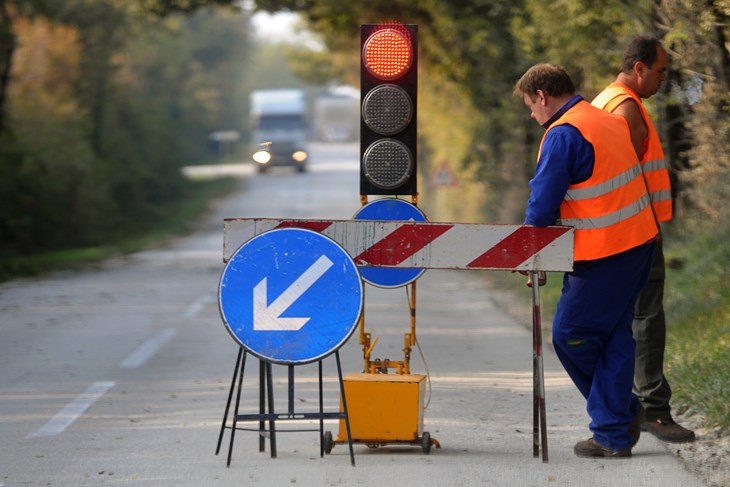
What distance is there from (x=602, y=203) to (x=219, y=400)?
12.3 ft

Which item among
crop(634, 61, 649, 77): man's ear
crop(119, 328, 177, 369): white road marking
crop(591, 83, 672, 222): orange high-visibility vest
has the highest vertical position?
crop(634, 61, 649, 77): man's ear

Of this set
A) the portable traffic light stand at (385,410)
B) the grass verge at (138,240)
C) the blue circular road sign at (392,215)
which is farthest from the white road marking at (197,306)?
the portable traffic light stand at (385,410)

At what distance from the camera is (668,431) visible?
297 inches

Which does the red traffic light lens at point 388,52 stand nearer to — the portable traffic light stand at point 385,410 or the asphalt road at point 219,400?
the portable traffic light stand at point 385,410

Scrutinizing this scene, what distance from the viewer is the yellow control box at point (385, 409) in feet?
23.1

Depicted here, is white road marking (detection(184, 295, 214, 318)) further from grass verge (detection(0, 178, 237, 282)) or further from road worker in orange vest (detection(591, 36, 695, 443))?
road worker in orange vest (detection(591, 36, 695, 443))

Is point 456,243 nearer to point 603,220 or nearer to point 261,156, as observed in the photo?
point 603,220

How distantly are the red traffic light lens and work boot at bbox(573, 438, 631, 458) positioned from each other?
7.38 feet

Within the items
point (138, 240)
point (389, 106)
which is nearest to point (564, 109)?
point (389, 106)

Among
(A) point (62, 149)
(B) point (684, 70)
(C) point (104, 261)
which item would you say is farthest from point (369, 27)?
(A) point (62, 149)

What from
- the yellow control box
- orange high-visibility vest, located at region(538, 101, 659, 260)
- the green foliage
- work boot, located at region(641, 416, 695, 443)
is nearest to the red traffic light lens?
orange high-visibility vest, located at region(538, 101, 659, 260)

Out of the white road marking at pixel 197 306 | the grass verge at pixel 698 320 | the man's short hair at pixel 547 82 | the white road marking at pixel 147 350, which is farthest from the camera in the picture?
the white road marking at pixel 197 306

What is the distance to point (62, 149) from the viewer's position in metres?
36.0

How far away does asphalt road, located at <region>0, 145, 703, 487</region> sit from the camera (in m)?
6.74
